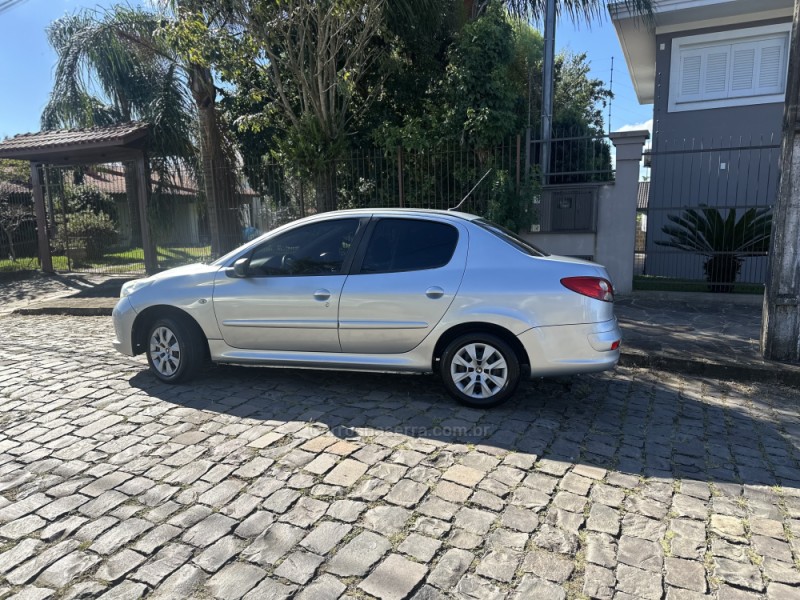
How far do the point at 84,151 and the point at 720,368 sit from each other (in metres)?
12.7

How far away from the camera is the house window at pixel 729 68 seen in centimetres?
1159

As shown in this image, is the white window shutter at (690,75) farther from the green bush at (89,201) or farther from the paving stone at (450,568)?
the green bush at (89,201)

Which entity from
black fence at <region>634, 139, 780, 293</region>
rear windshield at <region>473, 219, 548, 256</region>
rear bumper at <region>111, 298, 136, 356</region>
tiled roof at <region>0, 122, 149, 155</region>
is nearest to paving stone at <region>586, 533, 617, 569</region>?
rear windshield at <region>473, 219, 548, 256</region>

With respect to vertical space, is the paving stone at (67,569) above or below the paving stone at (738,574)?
above

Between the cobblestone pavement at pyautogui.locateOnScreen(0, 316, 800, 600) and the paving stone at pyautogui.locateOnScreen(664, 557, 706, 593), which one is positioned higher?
the cobblestone pavement at pyautogui.locateOnScreen(0, 316, 800, 600)

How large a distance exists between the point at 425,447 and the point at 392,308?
1.21m

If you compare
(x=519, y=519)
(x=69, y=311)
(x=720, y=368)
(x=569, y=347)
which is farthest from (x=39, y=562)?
(x=69, y=311)

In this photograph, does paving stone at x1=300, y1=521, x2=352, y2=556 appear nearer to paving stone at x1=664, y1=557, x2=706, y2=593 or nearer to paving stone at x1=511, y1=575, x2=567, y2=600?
paving stone at x1=511, y1=575, x2=567, y2=600

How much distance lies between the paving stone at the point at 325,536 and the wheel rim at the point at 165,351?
2.83 m

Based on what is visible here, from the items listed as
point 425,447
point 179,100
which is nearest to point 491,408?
point 425,447

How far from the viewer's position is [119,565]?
8.61ft

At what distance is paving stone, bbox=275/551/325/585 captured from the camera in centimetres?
253

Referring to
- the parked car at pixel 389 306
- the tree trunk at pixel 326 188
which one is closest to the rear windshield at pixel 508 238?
the parked car at pixel 389 306

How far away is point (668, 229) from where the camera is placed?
9617mm
